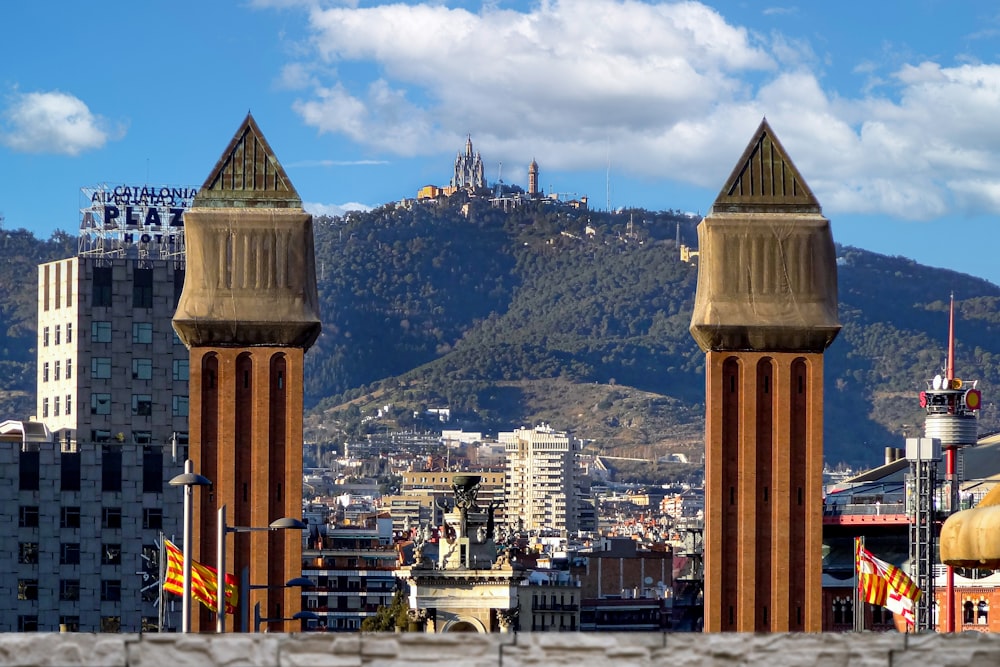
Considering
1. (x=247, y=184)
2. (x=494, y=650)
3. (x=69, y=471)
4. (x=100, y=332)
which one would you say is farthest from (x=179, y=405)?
(x=494, y=650)

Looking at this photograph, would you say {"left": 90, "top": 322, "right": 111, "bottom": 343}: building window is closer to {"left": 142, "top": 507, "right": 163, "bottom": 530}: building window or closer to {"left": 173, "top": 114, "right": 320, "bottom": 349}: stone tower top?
{"left": 142, "top": 507, "right": 163, "bottom": 530}: building window

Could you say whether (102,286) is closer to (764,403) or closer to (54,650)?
(764,403)

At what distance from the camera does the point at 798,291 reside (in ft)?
228

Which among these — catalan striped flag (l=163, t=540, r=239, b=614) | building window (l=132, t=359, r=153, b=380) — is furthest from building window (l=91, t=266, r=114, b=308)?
catalan striped flag (l=163, t=540, r=239, b=614)

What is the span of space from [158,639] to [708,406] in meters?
56.8

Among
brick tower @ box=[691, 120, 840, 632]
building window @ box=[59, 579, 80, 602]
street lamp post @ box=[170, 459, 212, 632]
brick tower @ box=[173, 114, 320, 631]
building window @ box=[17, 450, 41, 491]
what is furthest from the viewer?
building window @ box=[17, 450, 41, 491]

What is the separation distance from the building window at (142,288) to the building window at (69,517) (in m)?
19.4

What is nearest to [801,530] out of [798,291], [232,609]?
[798,291]

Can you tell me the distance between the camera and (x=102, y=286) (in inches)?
4528

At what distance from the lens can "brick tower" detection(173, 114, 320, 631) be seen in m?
68.1

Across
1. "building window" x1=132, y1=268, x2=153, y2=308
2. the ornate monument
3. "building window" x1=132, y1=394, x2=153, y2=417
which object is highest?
"building window" x1=132, y1=268, x2=153, y2=308

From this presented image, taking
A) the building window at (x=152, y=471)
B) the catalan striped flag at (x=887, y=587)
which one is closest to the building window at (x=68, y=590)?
the building window at (x=152, y=471)

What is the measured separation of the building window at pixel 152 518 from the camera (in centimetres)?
9569

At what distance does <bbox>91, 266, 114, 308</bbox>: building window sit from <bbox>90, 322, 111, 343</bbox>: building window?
0.93m
